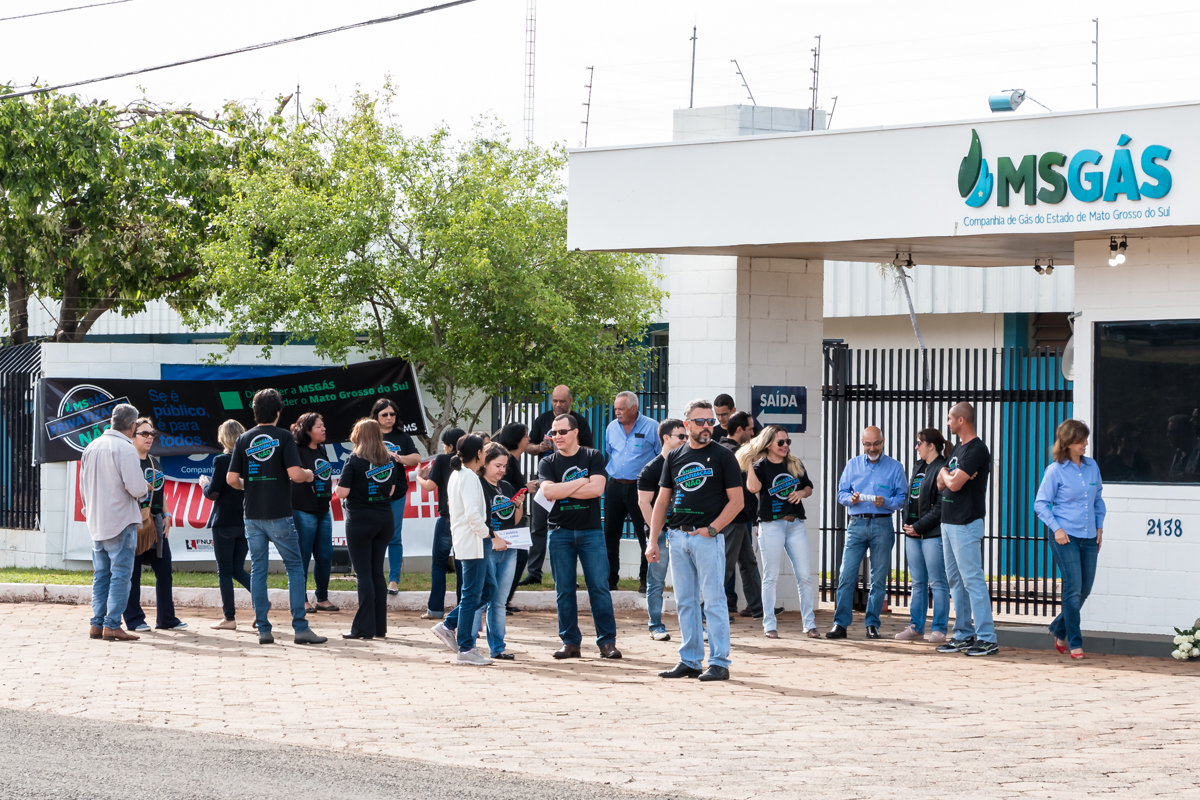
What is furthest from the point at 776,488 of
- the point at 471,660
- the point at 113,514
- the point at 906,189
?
the point at 113,514

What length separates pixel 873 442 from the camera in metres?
11.9

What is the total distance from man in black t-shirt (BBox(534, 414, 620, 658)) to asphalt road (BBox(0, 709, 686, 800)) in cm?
345

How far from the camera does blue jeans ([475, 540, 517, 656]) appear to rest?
10.3 m

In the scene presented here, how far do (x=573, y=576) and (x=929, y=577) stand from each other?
311cm

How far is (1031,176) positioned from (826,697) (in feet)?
15.5

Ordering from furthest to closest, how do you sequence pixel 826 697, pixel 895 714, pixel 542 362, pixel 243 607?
pixel 542 362 < pixel 243 607 < pixel 826 697 < pixel 895 714

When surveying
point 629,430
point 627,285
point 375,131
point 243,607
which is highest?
point 375,131

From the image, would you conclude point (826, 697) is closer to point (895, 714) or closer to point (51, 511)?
point (895, 714)

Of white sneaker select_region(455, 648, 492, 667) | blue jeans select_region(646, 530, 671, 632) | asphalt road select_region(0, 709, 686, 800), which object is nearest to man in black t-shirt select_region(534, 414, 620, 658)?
white sneaker select_region(455, 648, 492, 667)

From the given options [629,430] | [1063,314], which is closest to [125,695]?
[629,430]

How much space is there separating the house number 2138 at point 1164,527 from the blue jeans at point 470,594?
537 cm

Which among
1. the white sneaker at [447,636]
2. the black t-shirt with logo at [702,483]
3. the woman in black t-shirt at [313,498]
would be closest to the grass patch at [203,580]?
the woman in black t-shirt at [313,498]

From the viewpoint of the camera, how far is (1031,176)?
11.2 m

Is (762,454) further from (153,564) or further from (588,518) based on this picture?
(153,564)
